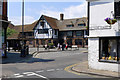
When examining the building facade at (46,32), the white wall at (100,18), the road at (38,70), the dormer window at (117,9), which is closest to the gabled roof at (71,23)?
the building facade at (46,32)

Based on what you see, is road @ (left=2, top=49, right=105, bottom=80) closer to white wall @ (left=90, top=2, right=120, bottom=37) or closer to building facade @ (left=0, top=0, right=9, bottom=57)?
white wall @ (left=90, top=2, right=120, bottom=37)

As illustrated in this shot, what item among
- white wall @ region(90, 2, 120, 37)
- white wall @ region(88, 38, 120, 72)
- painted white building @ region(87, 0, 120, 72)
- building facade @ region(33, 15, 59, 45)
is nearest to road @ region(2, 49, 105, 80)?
white wall @ region(88, 38, 120, 72)

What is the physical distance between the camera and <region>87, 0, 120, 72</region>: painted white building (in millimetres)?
9438

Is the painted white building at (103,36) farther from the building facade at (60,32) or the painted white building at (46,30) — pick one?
the painted white building at (46,30)

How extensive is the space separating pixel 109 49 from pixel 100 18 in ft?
7.34

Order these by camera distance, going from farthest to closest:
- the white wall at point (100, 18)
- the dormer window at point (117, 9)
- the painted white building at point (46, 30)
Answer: the painted white building at point (46, 30) < the white wall at point (100, 18) < the dormer window at point (117, 9)

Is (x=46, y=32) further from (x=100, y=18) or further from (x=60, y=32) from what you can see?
(x=100, y=18)

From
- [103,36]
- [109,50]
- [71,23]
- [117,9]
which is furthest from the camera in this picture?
[71,23]

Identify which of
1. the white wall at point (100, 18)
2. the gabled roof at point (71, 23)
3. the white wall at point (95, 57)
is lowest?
the white wall at point (95, 57)

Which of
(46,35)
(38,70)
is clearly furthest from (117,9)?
(46,35)

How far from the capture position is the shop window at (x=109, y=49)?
378 inches

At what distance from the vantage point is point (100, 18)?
9984 mm

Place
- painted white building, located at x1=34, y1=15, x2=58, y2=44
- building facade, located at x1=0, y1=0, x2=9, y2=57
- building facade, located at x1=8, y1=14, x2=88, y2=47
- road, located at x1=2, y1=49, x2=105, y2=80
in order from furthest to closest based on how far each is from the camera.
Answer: painted white building, located at x1=34, y1=15, x2=58, y2=44
building facade, located at x1=8, y1=14, x2=88, y2=47
building facade, located at x1=0, y1=0, x2=9, y2=57
road, located at x1=2, y1=49, x2=105, y2=80

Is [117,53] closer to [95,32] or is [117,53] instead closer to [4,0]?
[95,32]
